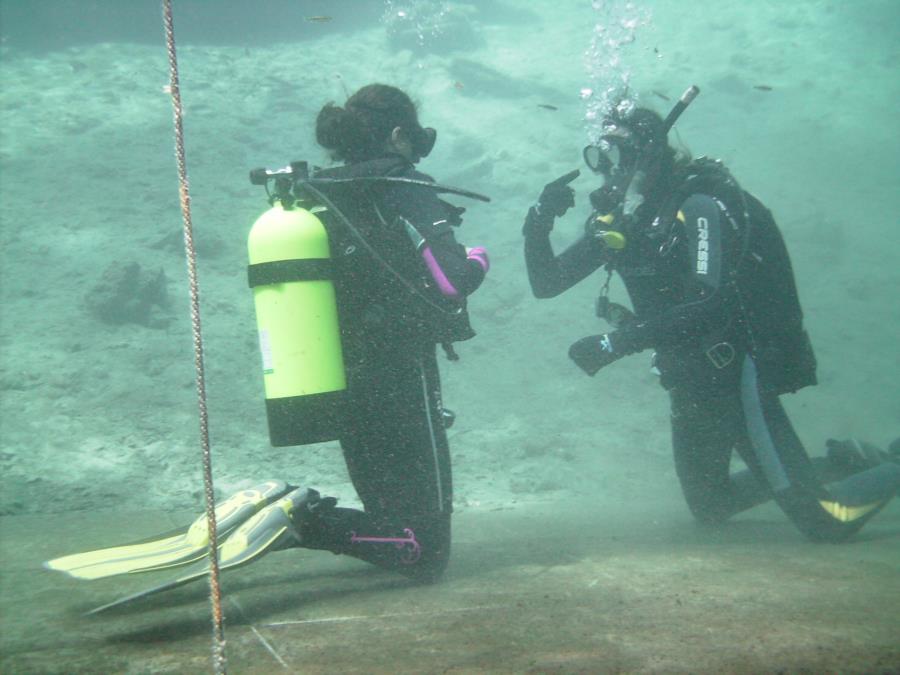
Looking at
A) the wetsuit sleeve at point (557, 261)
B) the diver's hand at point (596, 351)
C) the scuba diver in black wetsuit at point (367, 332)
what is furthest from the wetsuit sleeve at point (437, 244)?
the wetsuit sleeve at point (557, 261)

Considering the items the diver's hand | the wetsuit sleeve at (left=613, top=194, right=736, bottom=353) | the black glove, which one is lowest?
the diver's hand

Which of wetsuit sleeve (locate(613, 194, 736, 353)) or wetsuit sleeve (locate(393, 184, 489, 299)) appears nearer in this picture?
wetsuit sleeve (locate(393, 184, 489, 299))

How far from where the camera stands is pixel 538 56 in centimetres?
2714

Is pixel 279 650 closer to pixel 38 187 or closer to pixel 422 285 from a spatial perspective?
pixel 422 285

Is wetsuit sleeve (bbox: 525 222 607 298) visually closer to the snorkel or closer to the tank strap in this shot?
the snorkel

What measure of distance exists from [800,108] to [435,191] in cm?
2778

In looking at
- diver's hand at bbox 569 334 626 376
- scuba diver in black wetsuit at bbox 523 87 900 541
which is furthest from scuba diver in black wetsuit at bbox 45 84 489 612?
scuba diver in black wetsuit at bbox 523 87 900 541

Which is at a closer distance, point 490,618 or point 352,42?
point 490,618

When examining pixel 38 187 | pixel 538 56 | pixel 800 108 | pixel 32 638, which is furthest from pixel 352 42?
pixel 32 638

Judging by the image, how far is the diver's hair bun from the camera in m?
2.73

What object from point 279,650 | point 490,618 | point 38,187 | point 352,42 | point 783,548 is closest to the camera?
point 279,650

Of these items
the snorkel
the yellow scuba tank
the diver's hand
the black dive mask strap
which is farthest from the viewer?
the snorkel

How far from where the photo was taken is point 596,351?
350 centimetres

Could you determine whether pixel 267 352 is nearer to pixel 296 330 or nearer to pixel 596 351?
pixel 296 330
